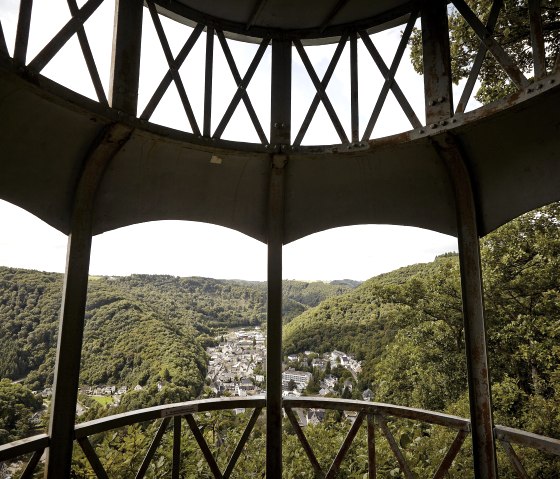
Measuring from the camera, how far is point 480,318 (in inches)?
171

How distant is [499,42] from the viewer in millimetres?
8109

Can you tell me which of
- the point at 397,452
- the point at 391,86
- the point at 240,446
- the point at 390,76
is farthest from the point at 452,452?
the point at 390,76

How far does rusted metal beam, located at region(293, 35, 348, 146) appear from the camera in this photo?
16.1 feet

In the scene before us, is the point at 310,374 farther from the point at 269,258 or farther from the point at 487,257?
the point at 269,258

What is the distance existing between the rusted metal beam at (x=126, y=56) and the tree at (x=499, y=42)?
6.21 meters

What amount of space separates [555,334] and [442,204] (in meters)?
12.3

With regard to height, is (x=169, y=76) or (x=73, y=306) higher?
(x=169, y=76)

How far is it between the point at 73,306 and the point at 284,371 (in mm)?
14430

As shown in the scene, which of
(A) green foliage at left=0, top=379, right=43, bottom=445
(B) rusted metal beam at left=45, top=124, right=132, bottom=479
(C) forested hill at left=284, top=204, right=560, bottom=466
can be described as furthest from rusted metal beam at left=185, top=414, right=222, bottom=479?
(C) forested hill at left=284, top=204, right=560, bottom=466

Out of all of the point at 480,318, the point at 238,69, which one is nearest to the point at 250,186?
the point at 238,69

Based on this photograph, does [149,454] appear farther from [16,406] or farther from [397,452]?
[16,406]

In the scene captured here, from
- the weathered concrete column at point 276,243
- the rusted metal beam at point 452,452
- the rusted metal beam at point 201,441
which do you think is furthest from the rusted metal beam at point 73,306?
the rusted metal beam at point 452,452

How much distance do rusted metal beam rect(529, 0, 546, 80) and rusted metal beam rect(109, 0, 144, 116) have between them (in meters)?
4.01

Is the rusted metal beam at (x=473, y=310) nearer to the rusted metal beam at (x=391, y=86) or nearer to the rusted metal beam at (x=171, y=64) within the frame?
the rusted metal beam at (x=391, y=86)
